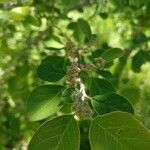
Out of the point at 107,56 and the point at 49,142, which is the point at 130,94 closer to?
the point at 107,56

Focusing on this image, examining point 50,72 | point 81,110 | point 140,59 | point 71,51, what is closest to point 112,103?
point 81,110

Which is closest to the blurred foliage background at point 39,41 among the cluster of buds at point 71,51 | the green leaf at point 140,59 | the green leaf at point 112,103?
the green leaf at point 140,59

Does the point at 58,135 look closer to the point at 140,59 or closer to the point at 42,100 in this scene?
the point at 42,100

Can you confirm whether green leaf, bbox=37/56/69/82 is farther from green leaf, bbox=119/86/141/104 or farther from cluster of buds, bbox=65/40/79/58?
green leaf, bbox=119/86/141/104

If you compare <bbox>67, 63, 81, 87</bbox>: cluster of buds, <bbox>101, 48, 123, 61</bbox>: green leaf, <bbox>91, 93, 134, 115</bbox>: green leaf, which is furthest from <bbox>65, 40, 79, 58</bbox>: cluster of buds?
<bbox>91, 93, 134, 115</bbox>: green leaf

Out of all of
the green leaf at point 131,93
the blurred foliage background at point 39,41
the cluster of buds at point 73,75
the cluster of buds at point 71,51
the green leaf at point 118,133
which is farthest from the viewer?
the blurred foliage background at point 39,41

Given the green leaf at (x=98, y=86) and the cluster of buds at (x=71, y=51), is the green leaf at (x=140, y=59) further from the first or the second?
the green leaf at (x=98, y=86)

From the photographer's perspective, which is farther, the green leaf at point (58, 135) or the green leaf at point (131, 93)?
the green leaf at point (131, 93)
